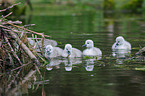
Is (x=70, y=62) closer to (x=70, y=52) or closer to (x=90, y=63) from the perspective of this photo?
(x=90, y=63)

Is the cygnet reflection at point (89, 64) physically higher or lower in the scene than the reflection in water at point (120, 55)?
lower

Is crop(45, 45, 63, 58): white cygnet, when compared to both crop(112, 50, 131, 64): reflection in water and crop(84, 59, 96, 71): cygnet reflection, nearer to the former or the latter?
crop(84, 59, 96, 71): cygnet reflection

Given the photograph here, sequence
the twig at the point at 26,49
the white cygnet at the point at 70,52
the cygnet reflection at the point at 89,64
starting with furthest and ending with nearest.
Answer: the white cygnet at the point at 70,52
the twig at the point at 26,49
the cygnet reflection at the point at 89,64

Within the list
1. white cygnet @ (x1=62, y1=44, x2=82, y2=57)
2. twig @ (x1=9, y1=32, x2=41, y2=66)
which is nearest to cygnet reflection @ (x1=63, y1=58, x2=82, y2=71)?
white cygnet @ (x1=62, y1=44, x2=82, y2=57)

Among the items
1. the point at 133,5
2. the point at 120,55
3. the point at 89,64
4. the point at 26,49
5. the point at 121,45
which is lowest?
the point at 89,64

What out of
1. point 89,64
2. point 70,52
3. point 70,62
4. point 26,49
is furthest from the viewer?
point 70,52

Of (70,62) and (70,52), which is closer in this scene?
(70,62)

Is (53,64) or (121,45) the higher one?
(121,45)

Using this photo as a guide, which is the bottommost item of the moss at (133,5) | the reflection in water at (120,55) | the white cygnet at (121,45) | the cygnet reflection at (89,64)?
the cygnet reflection at (89,64)

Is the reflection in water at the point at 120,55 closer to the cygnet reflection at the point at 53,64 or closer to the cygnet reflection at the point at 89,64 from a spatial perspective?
the cygnet reflection at the point at 89,64

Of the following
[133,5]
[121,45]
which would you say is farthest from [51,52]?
[133,5]

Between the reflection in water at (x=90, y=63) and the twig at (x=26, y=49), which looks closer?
the reflection in water at (x=90, y=63)

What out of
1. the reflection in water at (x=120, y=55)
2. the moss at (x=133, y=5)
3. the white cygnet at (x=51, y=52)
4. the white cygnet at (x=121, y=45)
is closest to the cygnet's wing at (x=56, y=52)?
the white cygnet at (x=51, y=52)

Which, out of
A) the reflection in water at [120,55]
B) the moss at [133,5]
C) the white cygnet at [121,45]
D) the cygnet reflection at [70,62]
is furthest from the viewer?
the moss at [133,5]
